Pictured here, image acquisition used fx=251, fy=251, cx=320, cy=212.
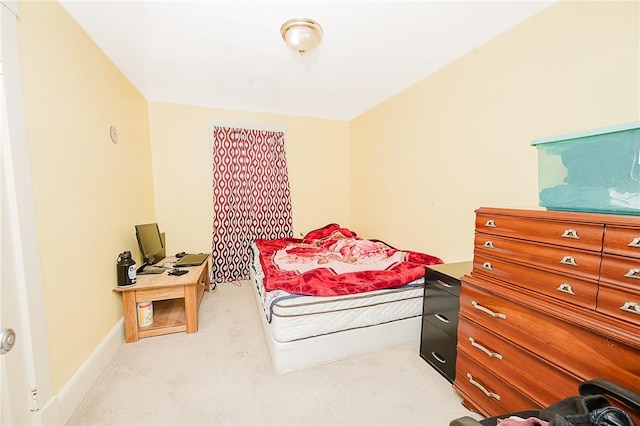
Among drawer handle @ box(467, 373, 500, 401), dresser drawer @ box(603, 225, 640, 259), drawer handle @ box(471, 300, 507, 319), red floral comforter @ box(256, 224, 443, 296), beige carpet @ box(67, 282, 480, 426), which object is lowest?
beige carpet @ box(67, 282, 480, 426)

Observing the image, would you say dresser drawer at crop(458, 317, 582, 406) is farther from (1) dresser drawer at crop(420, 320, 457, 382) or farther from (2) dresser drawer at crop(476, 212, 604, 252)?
(2) dresser drawer at crop(476, 212, 604, 252)

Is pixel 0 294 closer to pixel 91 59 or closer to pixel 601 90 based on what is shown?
pixel 91 59

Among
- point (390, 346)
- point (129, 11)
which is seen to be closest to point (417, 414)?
point (390, 346)

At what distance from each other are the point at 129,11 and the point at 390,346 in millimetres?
3074

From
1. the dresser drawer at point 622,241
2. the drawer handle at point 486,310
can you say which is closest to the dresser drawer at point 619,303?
the dresser drawer at point 622,241

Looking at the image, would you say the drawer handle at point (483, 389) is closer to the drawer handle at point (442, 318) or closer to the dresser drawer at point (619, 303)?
the drawer handle at point (442, 318)

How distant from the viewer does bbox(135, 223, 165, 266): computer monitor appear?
98.0 inches

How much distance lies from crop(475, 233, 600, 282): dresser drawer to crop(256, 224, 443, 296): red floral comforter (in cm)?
85

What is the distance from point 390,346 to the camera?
208cm

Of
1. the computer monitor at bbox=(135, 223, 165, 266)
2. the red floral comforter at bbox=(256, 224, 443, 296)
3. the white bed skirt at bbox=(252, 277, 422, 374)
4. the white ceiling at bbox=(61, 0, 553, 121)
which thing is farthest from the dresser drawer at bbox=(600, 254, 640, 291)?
the computer monitor at bbox=(135, 223, 165, 266)

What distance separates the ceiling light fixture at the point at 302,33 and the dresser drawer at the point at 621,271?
199cm

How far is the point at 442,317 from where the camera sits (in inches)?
69.9

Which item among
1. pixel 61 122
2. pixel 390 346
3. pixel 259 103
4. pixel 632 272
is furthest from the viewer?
pixel 259 103

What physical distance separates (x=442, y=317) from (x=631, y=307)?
1020 mm
